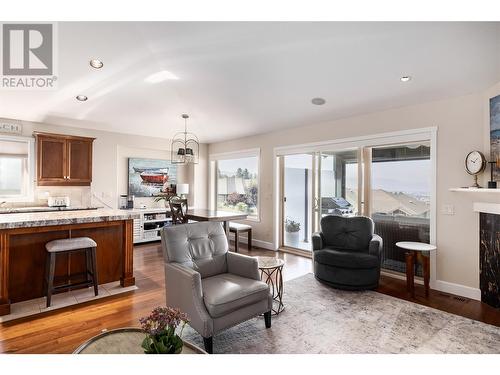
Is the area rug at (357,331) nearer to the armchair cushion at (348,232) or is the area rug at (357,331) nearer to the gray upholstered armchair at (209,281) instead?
the gray upholstered armchair at (209,281)

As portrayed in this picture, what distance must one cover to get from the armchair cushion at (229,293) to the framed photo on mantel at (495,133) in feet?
9.55

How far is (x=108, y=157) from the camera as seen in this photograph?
19.9 ft

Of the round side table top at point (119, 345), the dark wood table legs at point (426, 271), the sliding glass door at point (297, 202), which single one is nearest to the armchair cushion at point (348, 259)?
the dark wood table legs at point (426, 271)

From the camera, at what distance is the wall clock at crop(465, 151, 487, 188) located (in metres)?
3.18

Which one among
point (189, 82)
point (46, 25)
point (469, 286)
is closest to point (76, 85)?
point (46, 25)

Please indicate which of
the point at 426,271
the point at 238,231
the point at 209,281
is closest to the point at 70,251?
the point at 209,281

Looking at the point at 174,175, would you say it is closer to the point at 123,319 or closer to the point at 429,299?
the point at 123,319

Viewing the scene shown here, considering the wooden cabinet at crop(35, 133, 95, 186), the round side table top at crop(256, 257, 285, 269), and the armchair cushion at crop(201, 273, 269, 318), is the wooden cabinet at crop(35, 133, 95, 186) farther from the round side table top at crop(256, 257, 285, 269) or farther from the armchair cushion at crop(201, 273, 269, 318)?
the round side table top at crop(256, 257, 285, 269)

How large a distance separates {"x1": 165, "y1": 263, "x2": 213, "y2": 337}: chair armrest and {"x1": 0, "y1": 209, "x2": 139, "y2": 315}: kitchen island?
5.04ft

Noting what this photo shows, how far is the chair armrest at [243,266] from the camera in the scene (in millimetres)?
2705

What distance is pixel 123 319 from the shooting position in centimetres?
281

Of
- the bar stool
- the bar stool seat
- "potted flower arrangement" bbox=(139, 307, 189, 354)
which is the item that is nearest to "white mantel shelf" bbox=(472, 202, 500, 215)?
"potted flower arrangement" bbox=(139, 307, 189, 354)

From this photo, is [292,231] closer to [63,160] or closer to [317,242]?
[317,242]

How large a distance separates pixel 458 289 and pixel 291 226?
9.89 ft
